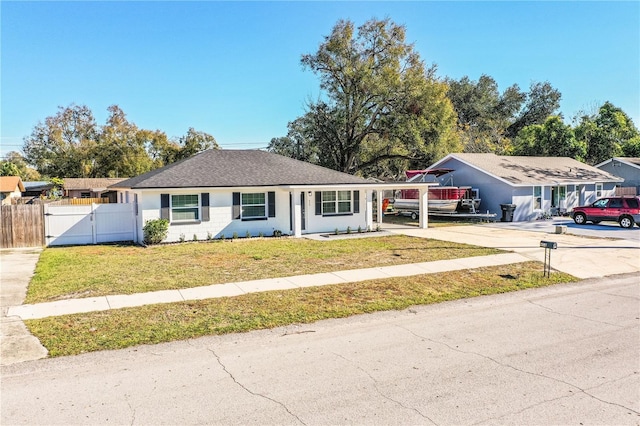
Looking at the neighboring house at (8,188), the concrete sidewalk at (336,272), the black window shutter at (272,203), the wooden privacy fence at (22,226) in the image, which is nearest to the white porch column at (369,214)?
the concrete sidewalk at (336,272)

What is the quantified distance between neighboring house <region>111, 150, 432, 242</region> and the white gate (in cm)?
89

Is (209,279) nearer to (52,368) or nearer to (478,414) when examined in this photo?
(52,368)

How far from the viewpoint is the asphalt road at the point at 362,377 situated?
15.0ft

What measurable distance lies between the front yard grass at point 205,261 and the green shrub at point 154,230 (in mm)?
686

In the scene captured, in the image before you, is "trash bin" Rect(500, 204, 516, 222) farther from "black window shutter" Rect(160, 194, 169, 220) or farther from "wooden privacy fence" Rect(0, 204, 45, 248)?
"wooden privacy fence" Rect(0, 204, 45, 248)

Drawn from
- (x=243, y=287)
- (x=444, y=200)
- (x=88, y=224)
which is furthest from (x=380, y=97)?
(x=243, y=287)

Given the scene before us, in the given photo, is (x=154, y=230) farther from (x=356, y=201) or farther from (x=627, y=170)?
(x=627, y=170)

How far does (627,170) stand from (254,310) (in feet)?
126

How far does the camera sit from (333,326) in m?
7.77

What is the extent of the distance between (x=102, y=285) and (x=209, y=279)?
8.10 feet

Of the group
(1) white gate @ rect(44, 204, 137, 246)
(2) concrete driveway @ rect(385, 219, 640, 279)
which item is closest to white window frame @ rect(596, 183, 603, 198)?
(2) concrete driveway @ rect(385, 219, 640, 279)

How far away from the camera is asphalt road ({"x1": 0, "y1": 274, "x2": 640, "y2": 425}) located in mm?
4562

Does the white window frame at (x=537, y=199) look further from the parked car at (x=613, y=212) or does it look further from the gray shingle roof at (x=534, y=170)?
the parked car at (x=613, y=212)

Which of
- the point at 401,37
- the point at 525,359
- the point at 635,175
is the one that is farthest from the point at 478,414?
the point at 635,175
